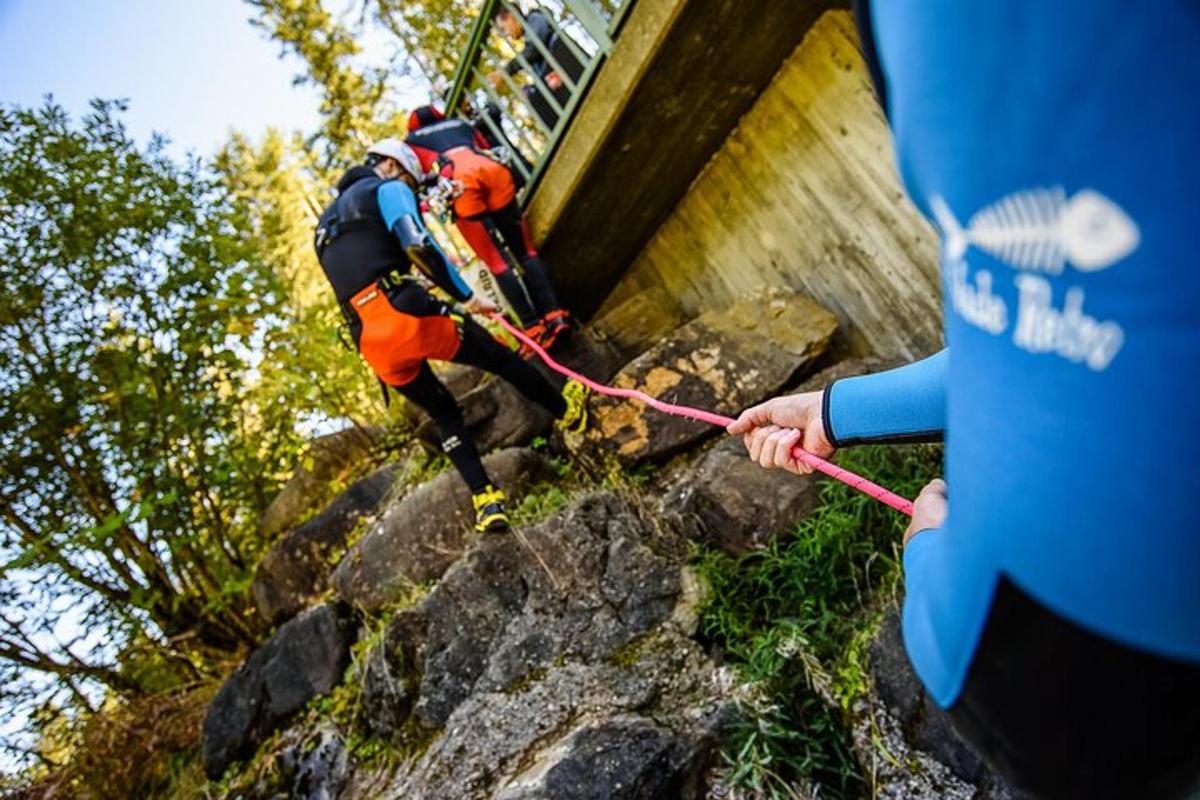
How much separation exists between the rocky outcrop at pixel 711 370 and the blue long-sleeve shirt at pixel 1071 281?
146 inches

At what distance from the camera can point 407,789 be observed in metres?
3.33

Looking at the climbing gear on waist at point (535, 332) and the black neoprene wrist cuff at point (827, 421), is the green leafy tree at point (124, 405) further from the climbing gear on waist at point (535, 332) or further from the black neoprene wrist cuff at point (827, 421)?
the black neoprene wrist cuff at point (827, 421)

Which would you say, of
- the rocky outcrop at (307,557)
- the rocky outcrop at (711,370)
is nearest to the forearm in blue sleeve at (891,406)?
the rocky outcrop at (711,370)

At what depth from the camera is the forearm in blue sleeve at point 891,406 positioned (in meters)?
1.24

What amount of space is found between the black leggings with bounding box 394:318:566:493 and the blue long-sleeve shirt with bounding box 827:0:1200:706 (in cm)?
405

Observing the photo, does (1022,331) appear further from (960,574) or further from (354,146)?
(354,146)

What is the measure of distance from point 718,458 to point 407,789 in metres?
2.33

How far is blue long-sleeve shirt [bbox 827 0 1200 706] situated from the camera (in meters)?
0.67

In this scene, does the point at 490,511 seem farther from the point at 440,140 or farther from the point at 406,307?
the point at 440,140

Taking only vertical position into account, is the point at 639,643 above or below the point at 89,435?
below

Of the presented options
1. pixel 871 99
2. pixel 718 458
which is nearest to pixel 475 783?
pixel 718 458

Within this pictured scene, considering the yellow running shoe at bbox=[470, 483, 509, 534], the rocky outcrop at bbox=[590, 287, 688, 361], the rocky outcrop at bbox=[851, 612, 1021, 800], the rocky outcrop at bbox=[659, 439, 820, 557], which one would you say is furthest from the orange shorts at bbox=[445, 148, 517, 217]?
the rocky outcrop at bbox=[851, 612, 1021, 800]

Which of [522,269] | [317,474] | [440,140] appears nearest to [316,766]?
[317,474]

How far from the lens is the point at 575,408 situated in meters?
4.95
